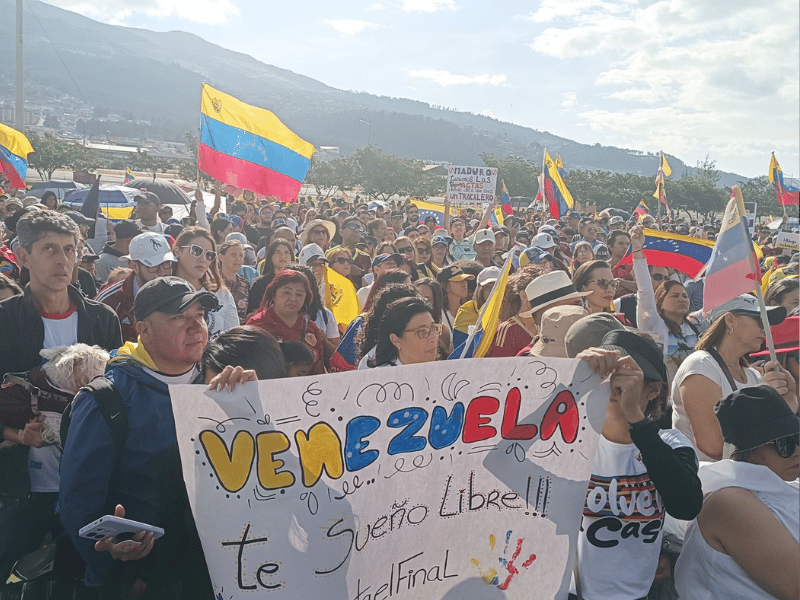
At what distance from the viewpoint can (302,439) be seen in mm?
2193

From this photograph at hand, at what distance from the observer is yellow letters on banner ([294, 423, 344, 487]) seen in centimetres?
219

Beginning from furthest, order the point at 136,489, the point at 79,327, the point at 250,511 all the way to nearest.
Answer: the point at 79,327
the point at 136,489
the point at 250,511

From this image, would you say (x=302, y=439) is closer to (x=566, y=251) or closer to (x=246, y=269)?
(x=246, y=269)

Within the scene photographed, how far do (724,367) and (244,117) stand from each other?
18.6ft

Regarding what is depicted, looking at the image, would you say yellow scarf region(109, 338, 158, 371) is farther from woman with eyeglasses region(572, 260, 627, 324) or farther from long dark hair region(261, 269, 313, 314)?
woman with eyeglasses region(572, 260, 627, 324)

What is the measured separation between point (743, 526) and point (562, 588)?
639 mm

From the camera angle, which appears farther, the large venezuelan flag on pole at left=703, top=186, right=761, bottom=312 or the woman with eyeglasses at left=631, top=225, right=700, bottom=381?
the woman with eyeglasses at left=631, top=225, right=700, bottom=381

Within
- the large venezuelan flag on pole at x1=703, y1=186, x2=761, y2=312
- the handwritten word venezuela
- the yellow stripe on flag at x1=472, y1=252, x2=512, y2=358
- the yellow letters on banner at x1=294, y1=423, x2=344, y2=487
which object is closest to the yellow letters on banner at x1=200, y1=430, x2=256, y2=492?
the handwritten word venezuela

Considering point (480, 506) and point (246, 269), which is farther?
point (246, 269)

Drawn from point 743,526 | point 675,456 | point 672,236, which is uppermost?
point 672,236

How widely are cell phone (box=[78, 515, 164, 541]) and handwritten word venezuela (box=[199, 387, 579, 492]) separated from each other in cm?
29

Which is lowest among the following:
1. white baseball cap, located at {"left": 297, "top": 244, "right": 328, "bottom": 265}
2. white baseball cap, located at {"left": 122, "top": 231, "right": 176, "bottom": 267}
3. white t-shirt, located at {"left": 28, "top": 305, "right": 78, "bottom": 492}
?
white t-shirt, located at {"left": 28, "top": 305, "right": 78, "bottom": 492}

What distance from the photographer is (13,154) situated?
1168 centimetres

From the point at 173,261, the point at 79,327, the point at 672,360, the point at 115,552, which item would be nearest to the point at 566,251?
the point at 672,360
